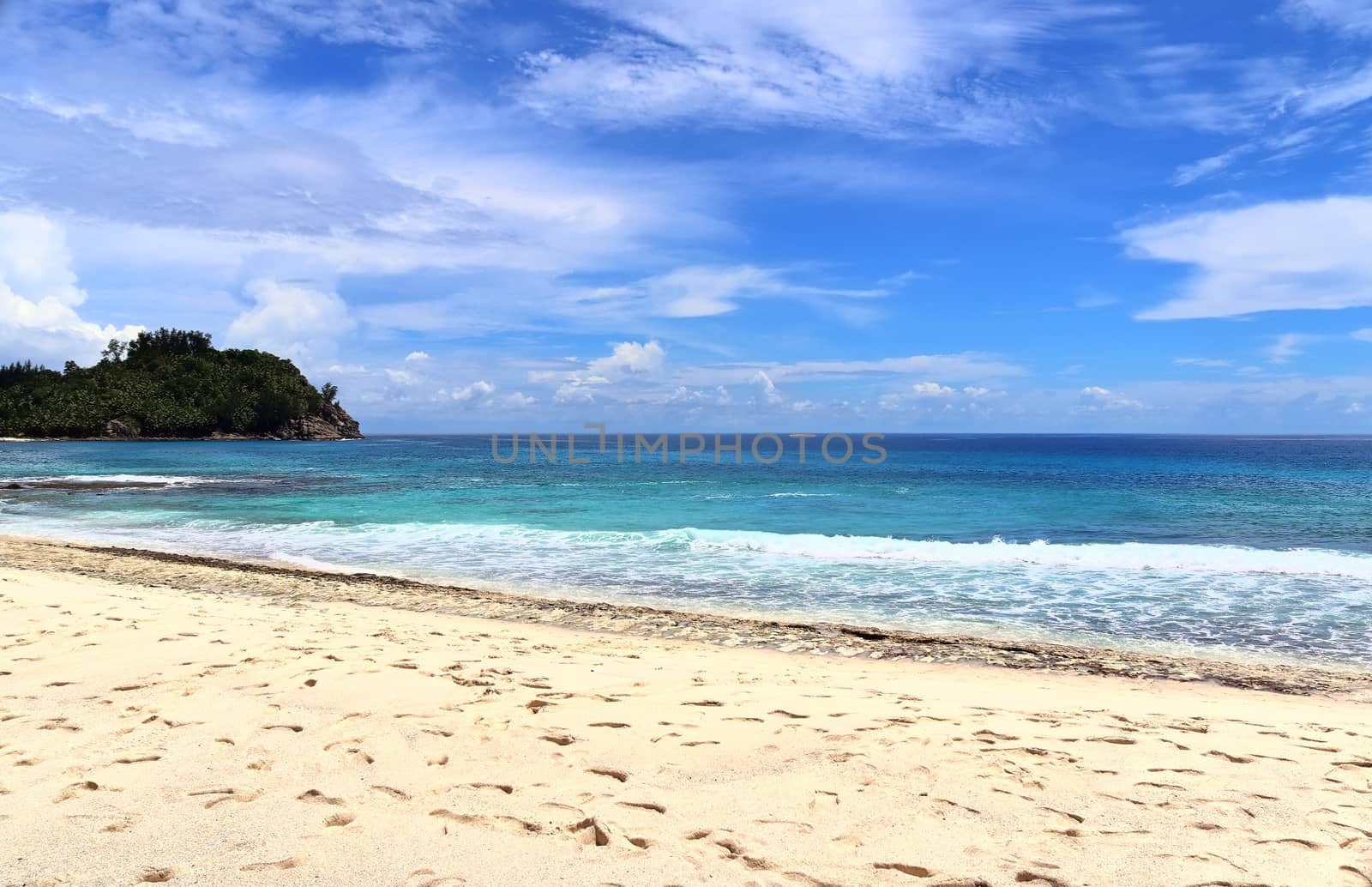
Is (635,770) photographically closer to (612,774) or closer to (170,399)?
(612,774)

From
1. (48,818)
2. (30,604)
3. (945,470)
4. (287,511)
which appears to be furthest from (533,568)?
(945,470)

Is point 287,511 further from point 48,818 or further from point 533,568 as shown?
point 48,818

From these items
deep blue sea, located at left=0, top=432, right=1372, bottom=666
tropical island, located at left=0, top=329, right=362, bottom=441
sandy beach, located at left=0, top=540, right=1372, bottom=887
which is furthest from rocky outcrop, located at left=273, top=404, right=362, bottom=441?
sandy beach, located at left=0, top=540, right=1372, bottom=887

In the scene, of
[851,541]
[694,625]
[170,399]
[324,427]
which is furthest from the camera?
[324,427]

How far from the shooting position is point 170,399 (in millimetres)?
122938

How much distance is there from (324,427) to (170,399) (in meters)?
23.1

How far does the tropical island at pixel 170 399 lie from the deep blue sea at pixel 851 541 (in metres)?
93.2

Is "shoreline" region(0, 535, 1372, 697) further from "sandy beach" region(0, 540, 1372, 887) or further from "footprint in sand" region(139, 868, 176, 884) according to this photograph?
"footprint in sand" region(139, 868, 176, 884)

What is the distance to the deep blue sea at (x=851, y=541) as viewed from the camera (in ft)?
37.8

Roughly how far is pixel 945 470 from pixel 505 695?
5206cm

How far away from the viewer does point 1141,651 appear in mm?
9336

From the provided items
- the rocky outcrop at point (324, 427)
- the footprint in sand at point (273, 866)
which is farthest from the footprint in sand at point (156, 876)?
the rocky outcrop at point (324, 427)

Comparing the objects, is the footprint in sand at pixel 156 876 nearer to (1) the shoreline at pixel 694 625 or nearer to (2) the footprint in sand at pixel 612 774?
(2) the footprint in sand at pixel 612 774

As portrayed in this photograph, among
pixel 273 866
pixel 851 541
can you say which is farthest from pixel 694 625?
pixel 851 541
